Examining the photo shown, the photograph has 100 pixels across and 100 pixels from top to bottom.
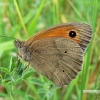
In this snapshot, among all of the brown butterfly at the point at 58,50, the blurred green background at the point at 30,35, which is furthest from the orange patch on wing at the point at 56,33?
the blurred green background at the point at 30,35

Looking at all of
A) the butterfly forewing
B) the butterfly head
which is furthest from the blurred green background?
the butterfly forewing

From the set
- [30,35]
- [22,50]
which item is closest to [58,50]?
[22,50]

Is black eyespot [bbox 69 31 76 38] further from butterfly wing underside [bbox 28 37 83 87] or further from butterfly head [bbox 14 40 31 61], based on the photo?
butterfly head [bbox 14 40 31 61]

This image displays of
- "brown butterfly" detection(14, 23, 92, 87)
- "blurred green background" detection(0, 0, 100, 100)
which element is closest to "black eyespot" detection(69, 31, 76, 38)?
"brown butterfly" detection(14, 23, 92, 87)

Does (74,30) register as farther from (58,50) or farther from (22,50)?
(22,50)

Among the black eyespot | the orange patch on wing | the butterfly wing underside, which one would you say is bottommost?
the butterfly wing underside

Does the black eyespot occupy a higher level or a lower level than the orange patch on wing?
lower

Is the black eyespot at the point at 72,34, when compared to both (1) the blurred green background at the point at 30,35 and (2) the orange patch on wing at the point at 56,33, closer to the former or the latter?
(2) the orange patch on wing at the point at 56,33

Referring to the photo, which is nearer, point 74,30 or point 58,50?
point 74,30
